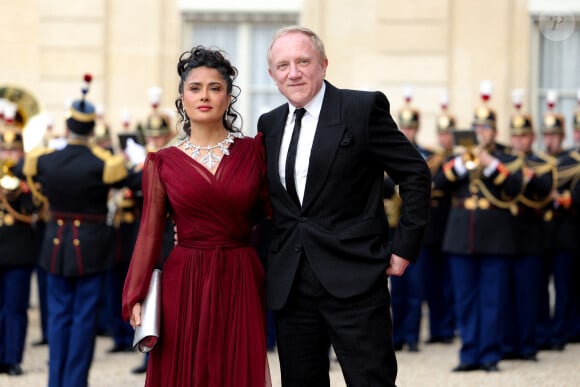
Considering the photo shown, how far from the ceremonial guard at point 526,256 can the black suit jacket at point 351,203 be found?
4621 millimetres

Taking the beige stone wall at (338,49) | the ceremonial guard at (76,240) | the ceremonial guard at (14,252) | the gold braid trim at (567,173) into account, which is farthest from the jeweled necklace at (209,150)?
the beige stone wall at (338,49)

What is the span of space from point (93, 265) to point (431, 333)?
4.26m

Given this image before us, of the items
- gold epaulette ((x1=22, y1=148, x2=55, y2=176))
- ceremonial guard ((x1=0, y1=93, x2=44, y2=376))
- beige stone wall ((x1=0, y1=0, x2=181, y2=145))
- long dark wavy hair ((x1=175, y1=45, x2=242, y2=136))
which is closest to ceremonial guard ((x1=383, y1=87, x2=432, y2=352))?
ceremonial guard ((x1=0, y1=93, x2=44, y2=376))

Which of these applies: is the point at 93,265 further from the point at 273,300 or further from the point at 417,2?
the point at 417,2

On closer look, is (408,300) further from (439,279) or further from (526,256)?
(526,256)

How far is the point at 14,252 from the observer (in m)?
9.50

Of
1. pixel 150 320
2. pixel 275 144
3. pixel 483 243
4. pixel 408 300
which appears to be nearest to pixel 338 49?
pixel 408 300

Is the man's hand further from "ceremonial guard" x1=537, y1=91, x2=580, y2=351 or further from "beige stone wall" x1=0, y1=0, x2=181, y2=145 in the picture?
"beige stone wall" x1=0, y1=0, x2=181, y2=145

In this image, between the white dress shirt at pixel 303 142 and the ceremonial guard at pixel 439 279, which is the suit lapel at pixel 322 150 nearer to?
the white dress shirt at pixel 303 142

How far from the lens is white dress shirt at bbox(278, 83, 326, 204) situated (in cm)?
520

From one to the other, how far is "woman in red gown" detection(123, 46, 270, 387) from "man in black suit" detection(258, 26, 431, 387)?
8.2 inches

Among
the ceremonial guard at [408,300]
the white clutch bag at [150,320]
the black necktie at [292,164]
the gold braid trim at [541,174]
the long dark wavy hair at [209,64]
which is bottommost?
the ceremonial guard at [408,300]

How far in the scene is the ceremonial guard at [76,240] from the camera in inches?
310

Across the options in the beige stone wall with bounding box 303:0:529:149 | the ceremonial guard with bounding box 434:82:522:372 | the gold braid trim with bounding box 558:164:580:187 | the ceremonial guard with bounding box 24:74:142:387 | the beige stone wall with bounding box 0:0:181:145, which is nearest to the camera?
the ceremonial guard with bounding box 24:74:142:387
